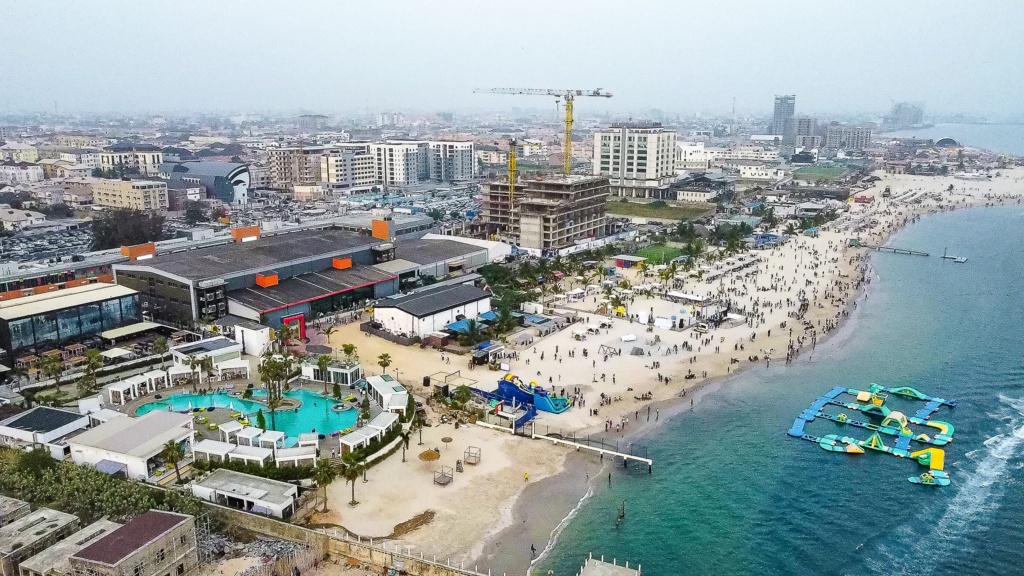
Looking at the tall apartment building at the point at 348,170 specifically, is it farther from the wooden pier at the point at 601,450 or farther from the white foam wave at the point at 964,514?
the white foam wave at the point at 964,514

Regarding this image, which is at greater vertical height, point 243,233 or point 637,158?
point 637,158

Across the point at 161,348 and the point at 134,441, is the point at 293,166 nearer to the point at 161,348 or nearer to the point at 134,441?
the point at 161,348

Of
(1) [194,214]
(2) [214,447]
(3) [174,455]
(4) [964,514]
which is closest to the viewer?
(3) [174,455]

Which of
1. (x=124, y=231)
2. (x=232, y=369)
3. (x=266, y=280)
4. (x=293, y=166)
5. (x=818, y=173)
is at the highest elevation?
(x=293, y=166)

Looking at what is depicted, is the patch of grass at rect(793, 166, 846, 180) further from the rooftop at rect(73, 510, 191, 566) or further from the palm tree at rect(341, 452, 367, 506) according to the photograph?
the rooftop at rect(73, 510, 191, 566)

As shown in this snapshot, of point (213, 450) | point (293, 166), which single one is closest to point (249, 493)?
point (213, 450)

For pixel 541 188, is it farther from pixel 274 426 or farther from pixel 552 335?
pixel 274 426

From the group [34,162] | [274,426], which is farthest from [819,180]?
[34,162]
